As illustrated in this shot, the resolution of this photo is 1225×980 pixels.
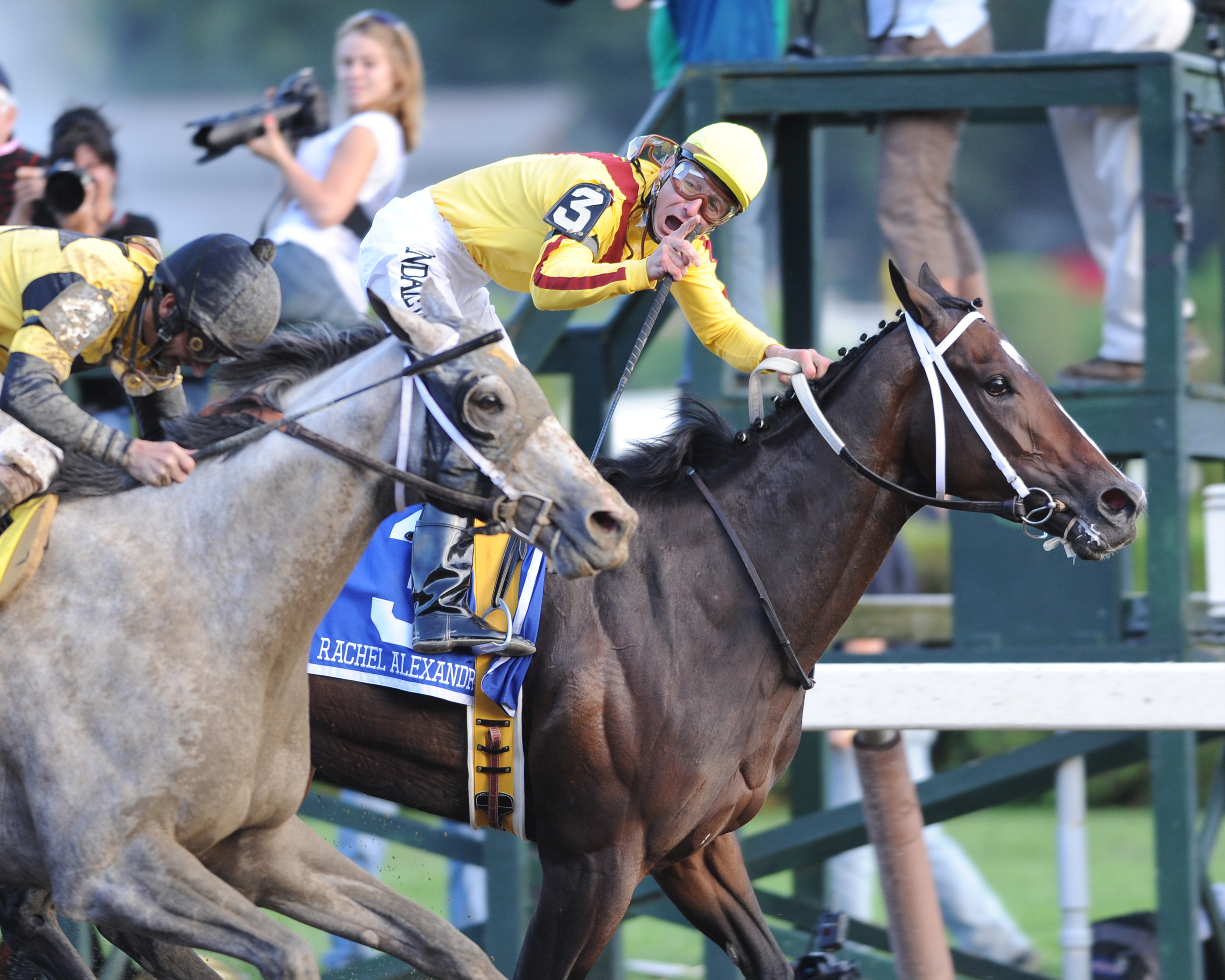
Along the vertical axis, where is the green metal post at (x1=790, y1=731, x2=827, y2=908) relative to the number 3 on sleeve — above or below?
below

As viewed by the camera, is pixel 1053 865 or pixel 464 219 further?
pixel 1053 865

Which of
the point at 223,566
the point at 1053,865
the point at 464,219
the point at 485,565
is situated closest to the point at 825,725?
the point at 485,565

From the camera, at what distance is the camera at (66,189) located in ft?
16.2

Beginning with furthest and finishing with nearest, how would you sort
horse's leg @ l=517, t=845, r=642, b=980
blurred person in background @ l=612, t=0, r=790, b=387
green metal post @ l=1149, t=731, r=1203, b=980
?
blurred person in background @ l=612, t=0, r=790, b=387 < green metal post @ l=1149, t=731, r=1203, b=980 < horse's leg @ l=517, t=845, r=642, b=980

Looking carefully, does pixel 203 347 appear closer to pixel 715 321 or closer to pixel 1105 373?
pixel 715 321

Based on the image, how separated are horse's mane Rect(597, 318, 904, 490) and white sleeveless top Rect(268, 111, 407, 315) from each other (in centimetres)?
183


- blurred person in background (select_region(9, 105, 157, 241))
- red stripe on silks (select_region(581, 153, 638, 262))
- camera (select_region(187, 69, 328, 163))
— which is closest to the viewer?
red stripe on silks (select_region(581, 153, 638, 262))

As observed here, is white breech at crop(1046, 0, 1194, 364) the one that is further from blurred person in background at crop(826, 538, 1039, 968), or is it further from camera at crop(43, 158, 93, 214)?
camera at crop(43, 158, 93, 214)

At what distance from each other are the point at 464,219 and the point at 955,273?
1.94 metres

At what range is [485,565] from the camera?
139 inches

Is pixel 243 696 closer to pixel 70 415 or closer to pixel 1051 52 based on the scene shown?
pixel 70 415

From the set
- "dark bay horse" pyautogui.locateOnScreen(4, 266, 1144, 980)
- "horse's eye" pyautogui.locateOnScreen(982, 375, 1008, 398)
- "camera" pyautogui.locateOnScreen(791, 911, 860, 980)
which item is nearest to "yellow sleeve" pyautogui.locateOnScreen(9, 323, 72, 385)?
"dark bay horse" pyautogui.locateOnScreen(4, 266, 1144, 980)

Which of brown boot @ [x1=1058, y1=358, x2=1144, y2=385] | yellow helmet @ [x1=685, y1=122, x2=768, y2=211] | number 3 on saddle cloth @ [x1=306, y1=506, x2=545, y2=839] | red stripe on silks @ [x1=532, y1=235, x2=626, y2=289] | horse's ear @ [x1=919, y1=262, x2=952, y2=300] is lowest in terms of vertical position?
number 3 on saddle cloth @ [x1=306, y1=506, x2=545, y2=839]

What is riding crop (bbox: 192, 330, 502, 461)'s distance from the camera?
2854 millimetres
